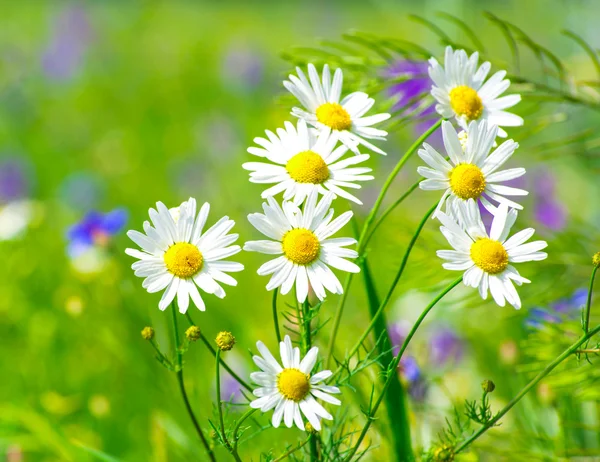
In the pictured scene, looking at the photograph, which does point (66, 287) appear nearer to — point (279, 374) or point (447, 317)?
point (447, 317)

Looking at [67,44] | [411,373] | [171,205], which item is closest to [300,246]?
[411,373]

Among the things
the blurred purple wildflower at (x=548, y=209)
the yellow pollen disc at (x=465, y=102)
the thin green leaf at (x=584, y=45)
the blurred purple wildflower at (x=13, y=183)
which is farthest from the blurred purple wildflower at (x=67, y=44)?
the yellow pollen disc at (x=465, y=102)

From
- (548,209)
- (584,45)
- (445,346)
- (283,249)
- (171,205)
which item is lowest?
(283,249)

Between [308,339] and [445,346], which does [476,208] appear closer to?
[308,339]

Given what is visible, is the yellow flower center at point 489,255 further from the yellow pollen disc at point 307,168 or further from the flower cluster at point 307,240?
the yellow pollen disc at point 307,168

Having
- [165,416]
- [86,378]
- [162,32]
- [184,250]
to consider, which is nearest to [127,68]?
[162,32]

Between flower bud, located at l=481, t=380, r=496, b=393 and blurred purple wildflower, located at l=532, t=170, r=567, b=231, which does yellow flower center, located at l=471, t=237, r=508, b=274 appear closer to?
flower bud, located at l=481, t=380, r=496, b=393
